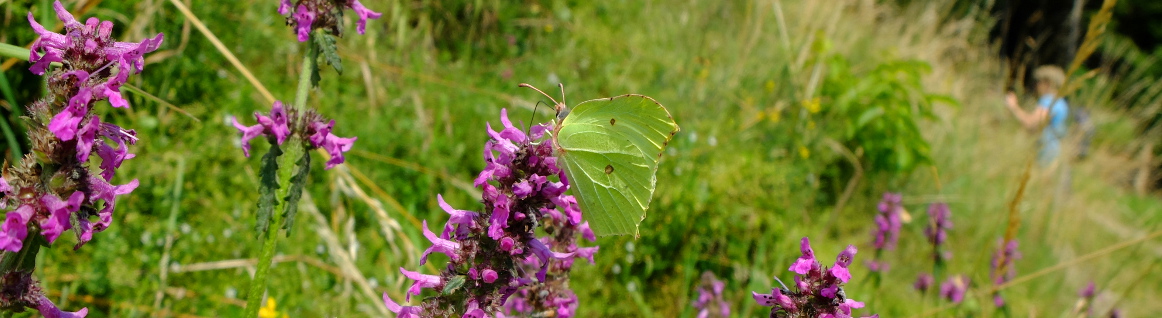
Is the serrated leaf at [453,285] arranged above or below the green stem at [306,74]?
below

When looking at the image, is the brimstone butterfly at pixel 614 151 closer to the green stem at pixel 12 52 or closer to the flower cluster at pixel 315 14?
the flower cluster at pixel 315 14

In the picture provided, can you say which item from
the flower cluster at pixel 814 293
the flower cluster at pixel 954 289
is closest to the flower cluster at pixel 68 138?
the flower cluster at pixel 814 293

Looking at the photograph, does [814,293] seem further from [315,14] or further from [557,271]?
[315,14]

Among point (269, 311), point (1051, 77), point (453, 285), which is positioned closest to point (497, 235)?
point (453, 285)

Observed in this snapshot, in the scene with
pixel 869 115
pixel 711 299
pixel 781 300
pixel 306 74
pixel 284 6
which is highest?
pixel 869 115

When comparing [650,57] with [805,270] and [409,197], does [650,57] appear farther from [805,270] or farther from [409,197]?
[805,270]
